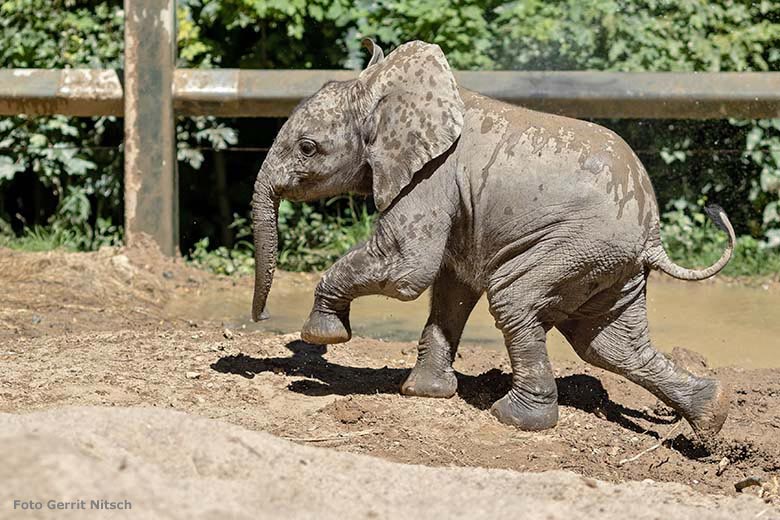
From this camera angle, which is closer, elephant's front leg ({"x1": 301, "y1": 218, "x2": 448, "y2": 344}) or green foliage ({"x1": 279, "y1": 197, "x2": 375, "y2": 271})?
elephant's front leg ({"x1": 301, "y1": 218, "x2": 448, "y2": 344})

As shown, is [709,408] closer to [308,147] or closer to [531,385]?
[531,385]

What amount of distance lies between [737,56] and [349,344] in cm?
524

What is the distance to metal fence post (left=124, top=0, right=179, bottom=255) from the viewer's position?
920cm

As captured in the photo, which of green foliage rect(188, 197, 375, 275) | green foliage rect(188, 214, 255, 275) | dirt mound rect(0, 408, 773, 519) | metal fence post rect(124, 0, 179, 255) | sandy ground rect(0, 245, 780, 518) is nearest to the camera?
dirt mound rect(0, 408, 773, 519)

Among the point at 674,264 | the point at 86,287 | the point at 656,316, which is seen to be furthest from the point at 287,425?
the point at 656,316

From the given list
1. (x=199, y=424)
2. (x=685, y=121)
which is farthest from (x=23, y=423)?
(x=685, y=121)

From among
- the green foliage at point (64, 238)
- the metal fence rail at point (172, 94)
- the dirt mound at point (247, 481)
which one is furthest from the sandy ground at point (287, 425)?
the green foliage at point (64, 238)

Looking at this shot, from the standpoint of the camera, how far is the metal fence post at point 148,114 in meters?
9.20

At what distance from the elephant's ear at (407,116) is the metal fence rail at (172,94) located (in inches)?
129

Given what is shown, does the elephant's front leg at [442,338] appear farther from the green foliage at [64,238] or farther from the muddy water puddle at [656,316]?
the green foliage at [64,238]

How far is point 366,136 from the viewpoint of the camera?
5797mm

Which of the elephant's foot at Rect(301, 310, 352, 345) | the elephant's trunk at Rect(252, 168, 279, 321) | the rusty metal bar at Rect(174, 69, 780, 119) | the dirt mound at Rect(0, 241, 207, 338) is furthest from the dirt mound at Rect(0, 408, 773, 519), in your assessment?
the rusty metal bar at Rect(174, 69, 780, 119)

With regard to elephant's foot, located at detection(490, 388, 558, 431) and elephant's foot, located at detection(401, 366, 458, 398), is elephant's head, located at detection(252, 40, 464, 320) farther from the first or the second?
elephant's foot, located at detection(490, 388, 558, 431)

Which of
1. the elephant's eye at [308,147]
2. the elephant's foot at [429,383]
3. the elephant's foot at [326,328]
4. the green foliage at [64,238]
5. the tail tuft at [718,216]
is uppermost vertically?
the elephant's eye at [308,147]
